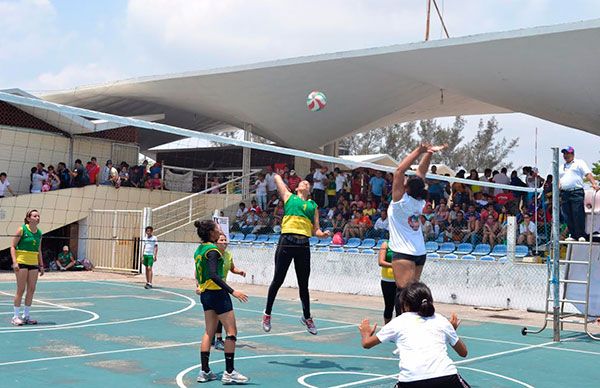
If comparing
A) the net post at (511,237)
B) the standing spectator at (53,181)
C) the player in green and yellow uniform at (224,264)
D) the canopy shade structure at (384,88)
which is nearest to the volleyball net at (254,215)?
the net post at (511,237)

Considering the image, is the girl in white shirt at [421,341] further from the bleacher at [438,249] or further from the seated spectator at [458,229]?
the seated spectator at [458,229]

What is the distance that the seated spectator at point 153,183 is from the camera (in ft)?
90.6

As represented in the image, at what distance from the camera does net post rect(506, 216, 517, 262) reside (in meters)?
16.3

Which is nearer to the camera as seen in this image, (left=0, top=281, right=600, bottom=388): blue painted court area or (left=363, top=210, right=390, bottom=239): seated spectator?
(left=0, top=281, right=600, bottom=388): blue painted court area

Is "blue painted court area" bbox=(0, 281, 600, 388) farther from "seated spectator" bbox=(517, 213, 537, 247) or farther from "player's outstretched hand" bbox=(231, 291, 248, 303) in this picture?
"seated spectator" bbox=(517, 213, 537, 247)

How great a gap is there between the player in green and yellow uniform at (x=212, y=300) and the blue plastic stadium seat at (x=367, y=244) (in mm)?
12344

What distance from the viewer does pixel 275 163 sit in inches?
1217

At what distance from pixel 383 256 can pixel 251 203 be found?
18.1 m

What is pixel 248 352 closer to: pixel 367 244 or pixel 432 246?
pixel 432 246

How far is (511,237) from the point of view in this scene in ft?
53.4

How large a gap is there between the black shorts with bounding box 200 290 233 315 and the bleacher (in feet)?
22.3

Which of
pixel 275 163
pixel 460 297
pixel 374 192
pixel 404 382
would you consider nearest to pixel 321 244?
pixel 374 192

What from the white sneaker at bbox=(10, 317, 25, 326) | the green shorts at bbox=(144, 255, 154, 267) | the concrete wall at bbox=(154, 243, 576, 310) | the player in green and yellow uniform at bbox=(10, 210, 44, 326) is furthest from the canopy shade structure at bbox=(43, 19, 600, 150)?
the white sneaker at bbox=(10, 317, 25, 326)

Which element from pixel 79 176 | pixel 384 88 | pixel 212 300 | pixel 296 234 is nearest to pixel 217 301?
pixel 212 300
